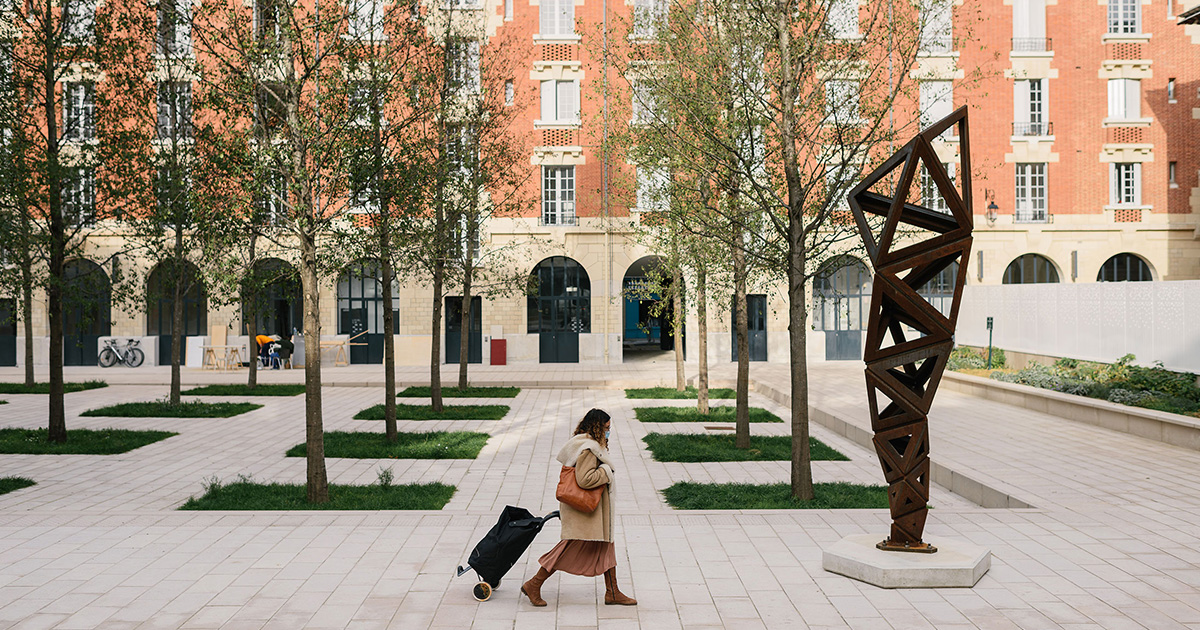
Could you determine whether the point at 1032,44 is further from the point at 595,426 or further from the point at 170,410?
the point at 595,426

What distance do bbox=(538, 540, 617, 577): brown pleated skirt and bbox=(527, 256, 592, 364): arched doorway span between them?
2779cm

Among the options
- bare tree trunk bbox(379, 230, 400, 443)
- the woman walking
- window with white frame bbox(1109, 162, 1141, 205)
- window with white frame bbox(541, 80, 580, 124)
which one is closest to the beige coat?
the woman walking

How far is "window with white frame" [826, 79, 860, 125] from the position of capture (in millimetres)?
10617

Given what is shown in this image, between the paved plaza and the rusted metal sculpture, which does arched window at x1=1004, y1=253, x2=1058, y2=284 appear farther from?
the rusted metal sculpture

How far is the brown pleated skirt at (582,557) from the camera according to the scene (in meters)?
6.40

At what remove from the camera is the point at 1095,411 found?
15.8 m

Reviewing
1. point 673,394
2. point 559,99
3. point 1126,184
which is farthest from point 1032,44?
point 673,394

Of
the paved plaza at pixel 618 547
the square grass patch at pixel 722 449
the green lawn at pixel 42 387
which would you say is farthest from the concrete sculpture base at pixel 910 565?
the green lawn at pixel 42 387

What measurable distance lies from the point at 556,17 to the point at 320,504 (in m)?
27.5

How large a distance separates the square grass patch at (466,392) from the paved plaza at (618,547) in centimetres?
727

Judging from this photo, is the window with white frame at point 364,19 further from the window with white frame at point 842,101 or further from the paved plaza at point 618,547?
the paved plaza at point 618,547

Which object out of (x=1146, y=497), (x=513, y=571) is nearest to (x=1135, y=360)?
(x=1146, y=497)

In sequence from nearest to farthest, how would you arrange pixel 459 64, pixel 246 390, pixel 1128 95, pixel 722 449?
pixel 722 449, pixel 459 64, pixel 246 390, pixel 1128 95

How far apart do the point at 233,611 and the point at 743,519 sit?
4.95m
